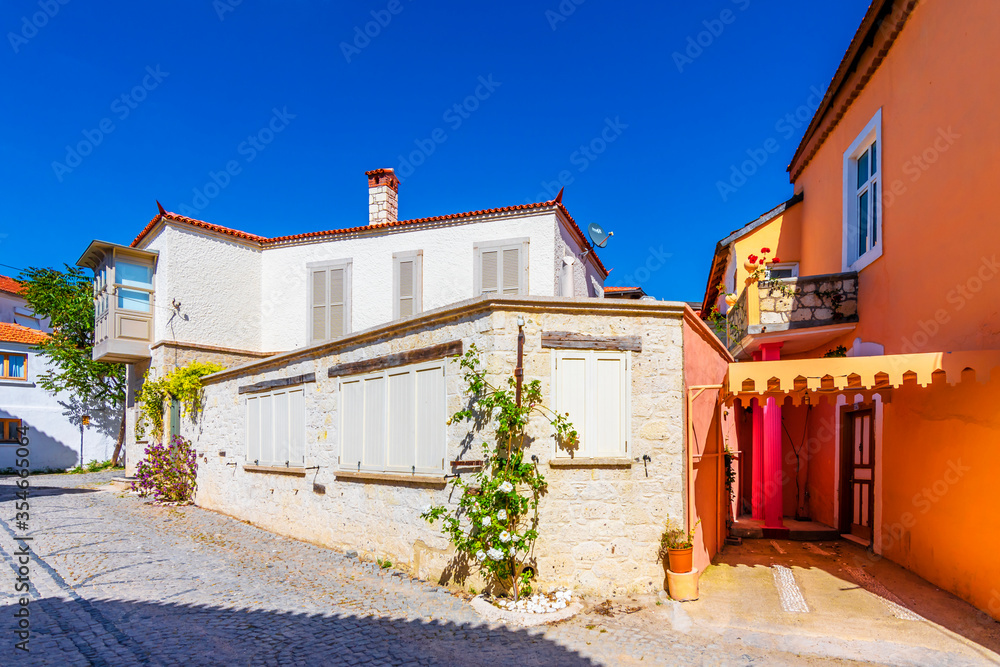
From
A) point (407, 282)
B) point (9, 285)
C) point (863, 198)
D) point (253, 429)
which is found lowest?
point (253, 429)

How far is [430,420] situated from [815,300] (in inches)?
249

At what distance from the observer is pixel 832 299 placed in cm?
929

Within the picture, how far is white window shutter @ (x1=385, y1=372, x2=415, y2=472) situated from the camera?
25.0 ft

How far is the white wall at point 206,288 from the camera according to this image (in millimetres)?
15656

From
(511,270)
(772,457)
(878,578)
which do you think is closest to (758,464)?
(772,457)

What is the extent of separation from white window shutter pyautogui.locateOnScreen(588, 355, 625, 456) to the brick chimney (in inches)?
431

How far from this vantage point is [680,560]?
6.21 metres

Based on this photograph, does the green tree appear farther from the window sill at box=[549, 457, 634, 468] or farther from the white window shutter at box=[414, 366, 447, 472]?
the window sill at box=[549, 457, 634, 468]

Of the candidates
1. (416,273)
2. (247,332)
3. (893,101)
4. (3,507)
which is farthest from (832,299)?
(3,507)

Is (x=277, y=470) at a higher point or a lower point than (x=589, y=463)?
lower

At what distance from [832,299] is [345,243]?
11.3 meters

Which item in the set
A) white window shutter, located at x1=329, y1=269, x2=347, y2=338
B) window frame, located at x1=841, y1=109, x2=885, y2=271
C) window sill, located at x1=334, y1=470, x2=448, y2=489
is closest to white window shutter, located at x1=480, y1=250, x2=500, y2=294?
white window shutter, located at x1=329, y1=269, x2=347, y2=338

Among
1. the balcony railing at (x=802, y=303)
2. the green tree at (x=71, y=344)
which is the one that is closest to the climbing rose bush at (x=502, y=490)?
the balcony railing at (x=802, y=303)

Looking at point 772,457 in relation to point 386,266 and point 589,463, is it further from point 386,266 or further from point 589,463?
point 386,266
